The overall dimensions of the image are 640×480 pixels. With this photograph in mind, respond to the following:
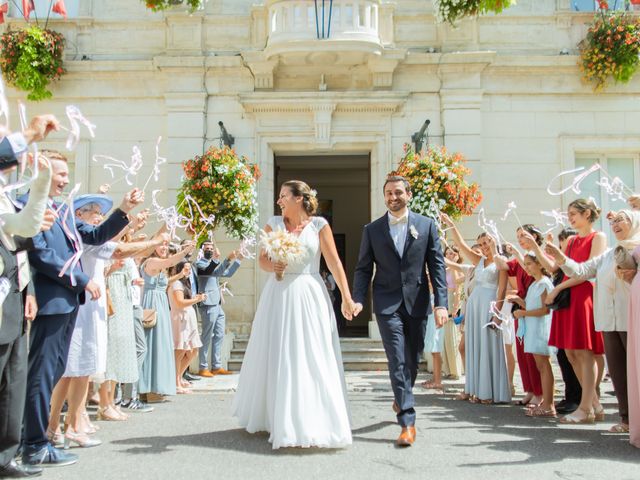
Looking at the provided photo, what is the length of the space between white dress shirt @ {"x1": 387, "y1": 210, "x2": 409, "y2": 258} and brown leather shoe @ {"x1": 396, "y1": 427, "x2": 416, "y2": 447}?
4.78 feet

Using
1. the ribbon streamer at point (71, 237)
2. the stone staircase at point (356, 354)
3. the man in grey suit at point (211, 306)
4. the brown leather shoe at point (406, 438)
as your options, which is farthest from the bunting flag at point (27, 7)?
the brown leather shoe at point (406, 438)

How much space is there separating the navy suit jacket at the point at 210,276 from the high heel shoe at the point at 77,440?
184 inches

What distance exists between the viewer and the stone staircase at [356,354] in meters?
10.3

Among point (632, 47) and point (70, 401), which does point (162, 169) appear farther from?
point (632, 47)

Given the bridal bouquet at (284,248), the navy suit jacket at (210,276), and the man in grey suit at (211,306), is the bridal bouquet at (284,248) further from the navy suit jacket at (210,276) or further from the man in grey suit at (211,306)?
the navy suit jacket at (210,276)

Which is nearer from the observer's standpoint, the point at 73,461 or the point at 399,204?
the point at 73,461

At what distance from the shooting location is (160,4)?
6.88 m

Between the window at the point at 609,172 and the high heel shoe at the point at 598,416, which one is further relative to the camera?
the window at the point at 609,172

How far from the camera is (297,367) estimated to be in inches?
189

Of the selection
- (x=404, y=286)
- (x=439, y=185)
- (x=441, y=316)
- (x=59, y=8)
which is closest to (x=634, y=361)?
(x=441, y=316)

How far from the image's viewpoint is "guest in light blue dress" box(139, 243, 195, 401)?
7098mm

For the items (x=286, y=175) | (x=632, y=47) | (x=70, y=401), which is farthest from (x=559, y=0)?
(x=70, y=401)

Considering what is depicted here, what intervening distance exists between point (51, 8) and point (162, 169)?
11.9 ft

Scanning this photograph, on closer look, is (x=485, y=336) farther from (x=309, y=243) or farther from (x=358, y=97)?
(x=358, y=97)
